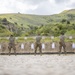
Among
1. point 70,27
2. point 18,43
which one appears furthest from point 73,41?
point 70,27

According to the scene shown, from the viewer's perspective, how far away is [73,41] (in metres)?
34.9

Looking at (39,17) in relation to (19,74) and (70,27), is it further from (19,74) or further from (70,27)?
(19,74)

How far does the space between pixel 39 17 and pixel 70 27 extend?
444 ft

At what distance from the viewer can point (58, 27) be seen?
58188 millimetres

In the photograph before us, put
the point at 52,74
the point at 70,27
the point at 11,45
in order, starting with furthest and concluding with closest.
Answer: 1. the point at 70,27
2. the point at 11,45
3. the point at 52,74

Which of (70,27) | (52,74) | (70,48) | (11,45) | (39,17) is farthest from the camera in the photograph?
(39,17)

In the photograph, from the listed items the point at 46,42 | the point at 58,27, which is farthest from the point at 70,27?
the point at 46,42

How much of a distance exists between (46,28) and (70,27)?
13.5 ft

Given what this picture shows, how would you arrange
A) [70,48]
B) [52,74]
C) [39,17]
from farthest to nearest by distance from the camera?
1. [39,17]
2. [70,48]
3. [52,74]

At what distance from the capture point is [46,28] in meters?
58.0

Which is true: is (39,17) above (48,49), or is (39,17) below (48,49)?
above

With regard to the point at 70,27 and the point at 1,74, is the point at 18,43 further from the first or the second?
the point at 1,74

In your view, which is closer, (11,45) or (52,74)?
(52,74)

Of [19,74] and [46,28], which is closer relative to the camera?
[19,74]
